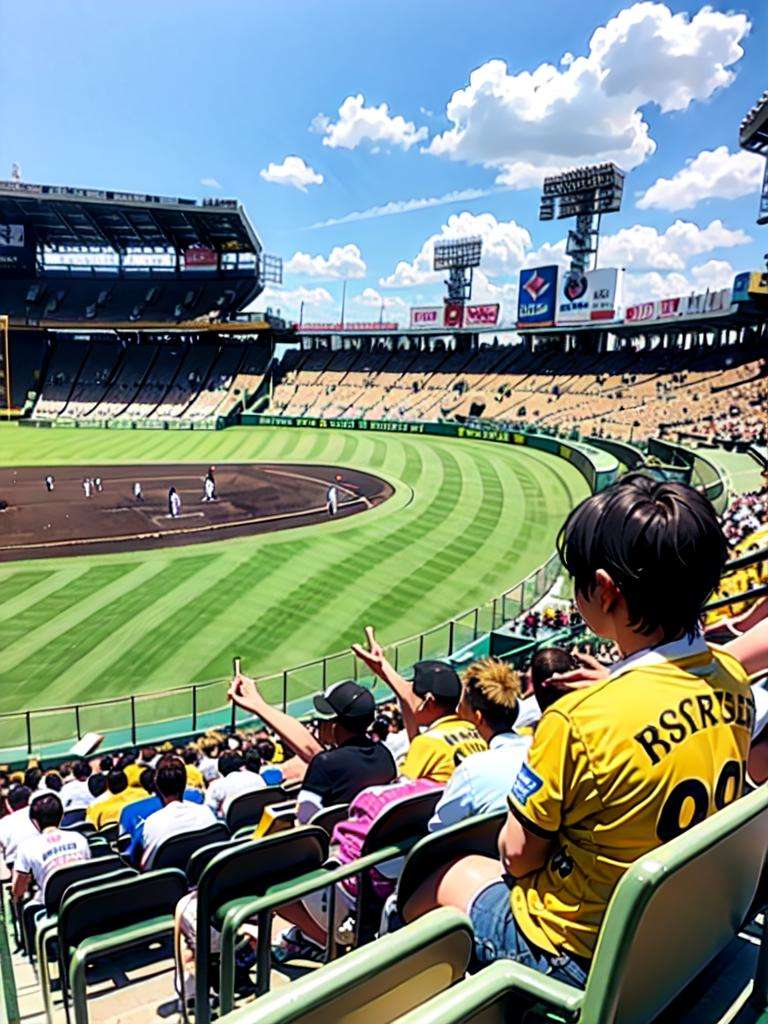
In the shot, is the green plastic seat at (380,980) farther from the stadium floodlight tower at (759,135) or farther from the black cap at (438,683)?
the stadium floodlight tower at (759,135)

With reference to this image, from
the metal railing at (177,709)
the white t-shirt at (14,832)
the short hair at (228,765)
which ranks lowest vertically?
the metal railing at (177,709)

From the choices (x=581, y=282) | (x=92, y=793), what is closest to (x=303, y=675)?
(x=92, y=793)

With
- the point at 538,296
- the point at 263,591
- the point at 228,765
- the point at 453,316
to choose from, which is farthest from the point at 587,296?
the point at 228,765

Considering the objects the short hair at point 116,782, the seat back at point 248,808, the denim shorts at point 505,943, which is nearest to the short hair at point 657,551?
the denim shorts at point 505,943

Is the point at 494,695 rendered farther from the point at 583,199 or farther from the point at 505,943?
the point at 583,199

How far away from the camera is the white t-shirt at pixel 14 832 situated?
234 inches

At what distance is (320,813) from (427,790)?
83cm

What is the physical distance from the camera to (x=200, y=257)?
81.8 m

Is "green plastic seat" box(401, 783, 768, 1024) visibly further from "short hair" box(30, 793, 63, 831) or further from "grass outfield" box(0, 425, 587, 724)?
"grass outfield" box(0, 425, 587, 724)

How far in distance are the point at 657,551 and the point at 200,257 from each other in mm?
88110

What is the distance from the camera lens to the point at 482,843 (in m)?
2.65

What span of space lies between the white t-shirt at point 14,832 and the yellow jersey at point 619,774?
5.26m

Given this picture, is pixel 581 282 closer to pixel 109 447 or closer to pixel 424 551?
pixel 109 447

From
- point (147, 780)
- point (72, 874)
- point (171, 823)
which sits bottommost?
point (147, 780)
